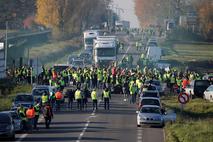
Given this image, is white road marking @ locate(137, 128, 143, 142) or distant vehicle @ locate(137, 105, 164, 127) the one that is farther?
distant vehicle @ locate(137, 105, 164, 127)

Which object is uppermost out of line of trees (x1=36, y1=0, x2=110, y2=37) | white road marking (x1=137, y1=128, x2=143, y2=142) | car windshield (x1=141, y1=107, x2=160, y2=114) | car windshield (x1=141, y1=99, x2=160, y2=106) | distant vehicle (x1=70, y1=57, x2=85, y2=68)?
line of trees (x1=36, y1=0, x2=110, y2=37)

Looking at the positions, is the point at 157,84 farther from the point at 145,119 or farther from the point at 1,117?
the point at 1,117

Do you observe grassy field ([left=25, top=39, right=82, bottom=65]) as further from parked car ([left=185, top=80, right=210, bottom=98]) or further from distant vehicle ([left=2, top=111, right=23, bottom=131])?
distant vehicle ([left=2, top=111, right=23, bottom=131])

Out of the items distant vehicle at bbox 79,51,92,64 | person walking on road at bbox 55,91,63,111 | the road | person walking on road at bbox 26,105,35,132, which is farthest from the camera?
distant vehicle at bbox 79,51,92,64

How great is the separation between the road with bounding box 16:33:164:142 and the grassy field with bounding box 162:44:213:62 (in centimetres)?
5775

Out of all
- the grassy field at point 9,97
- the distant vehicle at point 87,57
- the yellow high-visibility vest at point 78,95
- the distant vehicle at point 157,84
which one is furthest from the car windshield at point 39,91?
the distant vehicle at point 87,57

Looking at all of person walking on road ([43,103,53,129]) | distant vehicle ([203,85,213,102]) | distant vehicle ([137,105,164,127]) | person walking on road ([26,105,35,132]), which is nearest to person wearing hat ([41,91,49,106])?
person walking on road ([43,103,53,129])

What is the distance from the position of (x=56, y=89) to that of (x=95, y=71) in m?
13.5

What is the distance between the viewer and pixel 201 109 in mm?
58500

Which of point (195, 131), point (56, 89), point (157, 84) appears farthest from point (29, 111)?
point (157, 84)

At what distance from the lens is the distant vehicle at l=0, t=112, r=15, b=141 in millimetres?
40159

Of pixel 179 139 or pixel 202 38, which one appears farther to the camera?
pixel 202 38

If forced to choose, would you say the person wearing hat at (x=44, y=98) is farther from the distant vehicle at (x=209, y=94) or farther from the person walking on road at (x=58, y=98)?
the distant vehicle at (x=209, y=94)

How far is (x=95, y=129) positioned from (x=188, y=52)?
86.4m
